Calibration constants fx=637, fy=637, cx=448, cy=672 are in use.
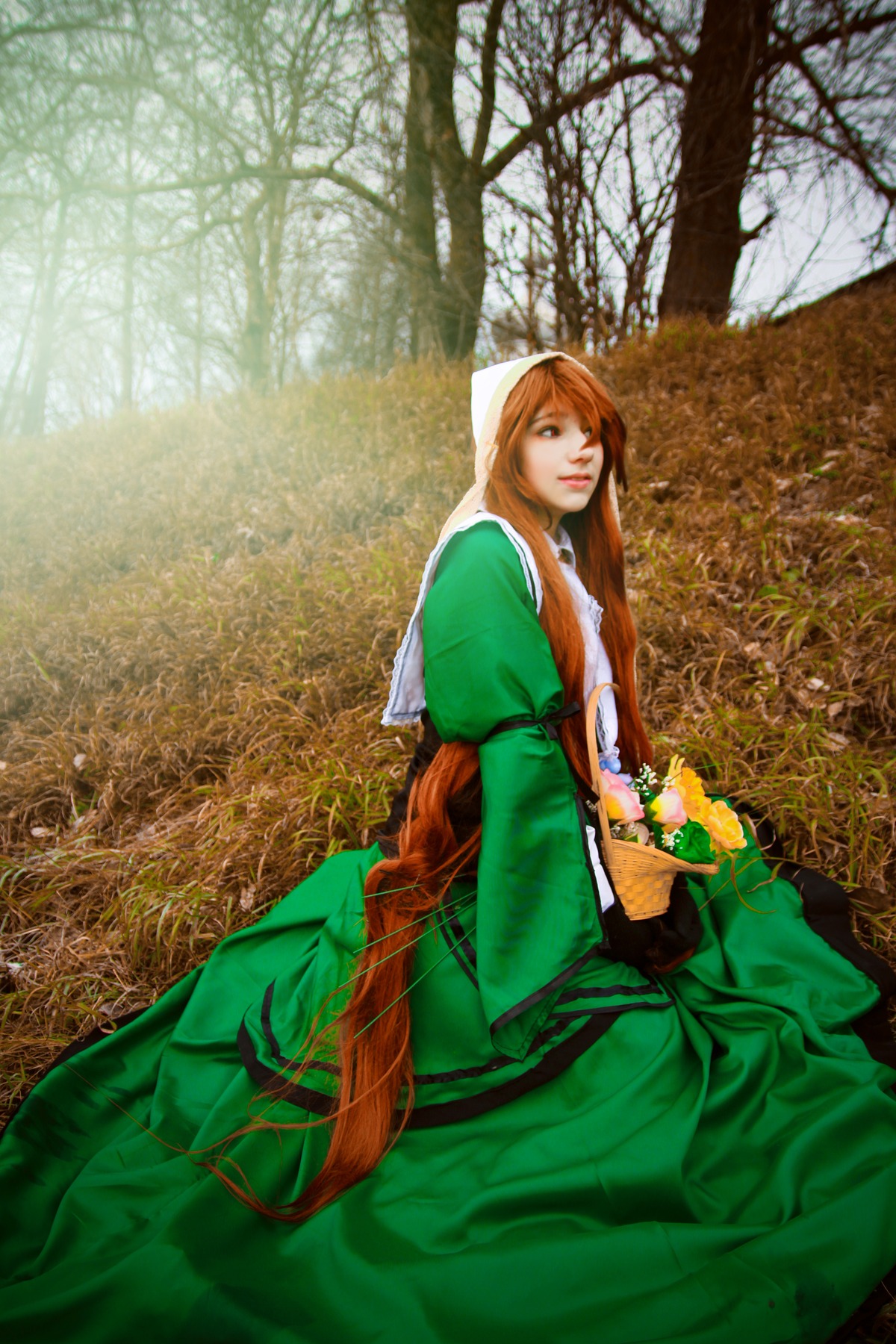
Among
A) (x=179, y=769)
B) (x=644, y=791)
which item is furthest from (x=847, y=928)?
(x=179, y=769)

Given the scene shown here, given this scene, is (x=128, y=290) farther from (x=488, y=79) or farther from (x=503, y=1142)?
(x=503, y=1142)

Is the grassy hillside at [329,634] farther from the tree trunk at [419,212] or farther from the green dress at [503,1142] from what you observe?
the tree trunk at [419,212]

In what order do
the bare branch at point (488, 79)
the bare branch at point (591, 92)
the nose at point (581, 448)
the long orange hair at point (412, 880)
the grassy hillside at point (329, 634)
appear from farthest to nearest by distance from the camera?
1. the bare branch at point (488, 79)
2. the bare branch at point (591, 92)
3. the grassy hillside at point (329, 634)
4. the nose at point (581, 448)
5. the long orange hair at point (412, 880)

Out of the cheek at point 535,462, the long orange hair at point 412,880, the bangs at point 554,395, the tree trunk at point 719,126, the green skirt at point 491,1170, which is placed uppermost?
the tree trunk at point 719,126

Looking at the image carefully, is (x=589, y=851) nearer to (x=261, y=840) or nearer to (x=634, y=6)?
(x=261, y=840)

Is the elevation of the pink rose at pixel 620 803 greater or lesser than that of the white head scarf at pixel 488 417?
lesser

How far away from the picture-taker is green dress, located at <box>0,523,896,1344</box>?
110 centimetres

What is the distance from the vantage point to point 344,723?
314cm

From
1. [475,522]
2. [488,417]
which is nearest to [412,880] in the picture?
[475,522]

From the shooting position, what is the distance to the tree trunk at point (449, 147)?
5.84 metres

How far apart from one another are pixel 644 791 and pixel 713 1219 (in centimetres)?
86

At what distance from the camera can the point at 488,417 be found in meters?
1.66

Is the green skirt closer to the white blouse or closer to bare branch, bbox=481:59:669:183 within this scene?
the white blouse

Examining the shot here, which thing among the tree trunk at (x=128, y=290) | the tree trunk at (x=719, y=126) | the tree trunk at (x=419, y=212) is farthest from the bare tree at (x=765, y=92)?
the tree trunk at (x=128, y=290)
